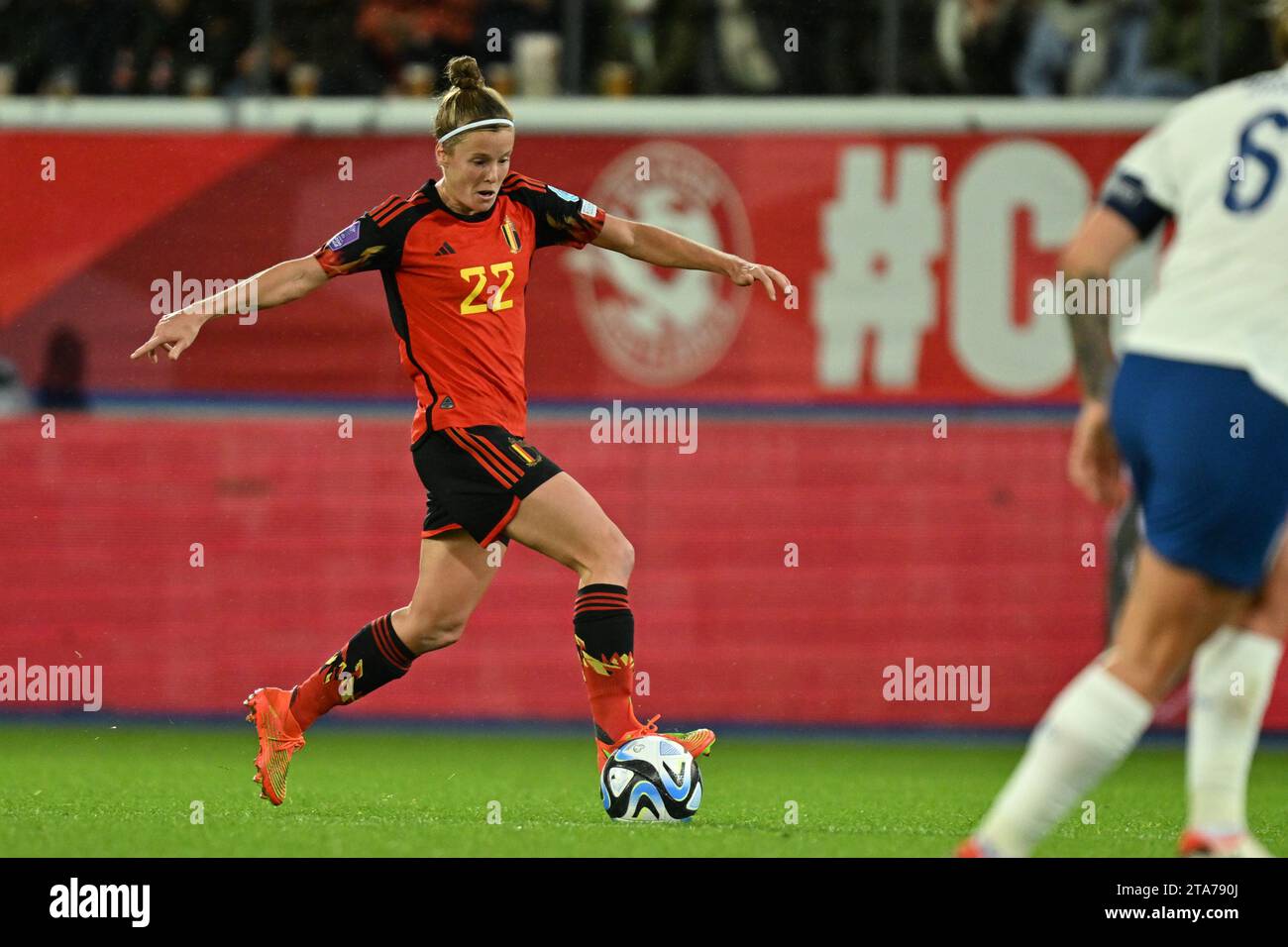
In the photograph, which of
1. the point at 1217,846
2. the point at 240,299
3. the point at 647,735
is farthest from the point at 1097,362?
the point at 240,299

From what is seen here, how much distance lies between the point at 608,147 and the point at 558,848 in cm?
666

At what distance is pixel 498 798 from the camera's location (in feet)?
23.8

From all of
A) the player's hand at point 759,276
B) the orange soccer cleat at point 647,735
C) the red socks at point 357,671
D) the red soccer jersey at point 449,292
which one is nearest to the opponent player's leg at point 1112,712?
the orange soccer cleat at point 647,735

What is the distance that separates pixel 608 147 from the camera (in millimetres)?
11383

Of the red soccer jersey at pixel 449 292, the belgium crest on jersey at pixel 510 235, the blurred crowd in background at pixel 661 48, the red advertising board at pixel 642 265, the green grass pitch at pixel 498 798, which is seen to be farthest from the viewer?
the blurred crowd in background at pixel 661 48

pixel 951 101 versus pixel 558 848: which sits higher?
pixel 951 101

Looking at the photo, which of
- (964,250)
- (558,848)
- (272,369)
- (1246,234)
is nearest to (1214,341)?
(1246,234)

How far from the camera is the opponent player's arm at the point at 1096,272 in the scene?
413cm

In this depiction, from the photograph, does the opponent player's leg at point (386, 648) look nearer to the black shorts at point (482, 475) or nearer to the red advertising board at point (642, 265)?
the black shorts at point (482, 475)

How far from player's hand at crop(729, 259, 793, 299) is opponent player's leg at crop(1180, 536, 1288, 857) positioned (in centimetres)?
222

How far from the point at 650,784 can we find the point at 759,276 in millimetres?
1683

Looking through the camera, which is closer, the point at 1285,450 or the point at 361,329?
the point at 1285,450

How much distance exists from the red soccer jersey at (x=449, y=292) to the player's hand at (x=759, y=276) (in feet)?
2.38

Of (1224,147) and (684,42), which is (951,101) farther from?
(1224,147)
